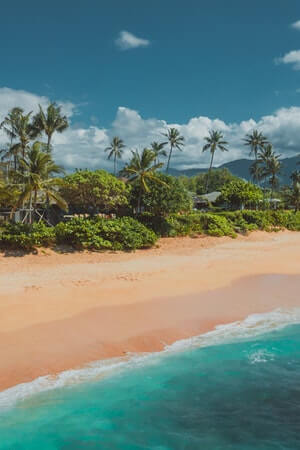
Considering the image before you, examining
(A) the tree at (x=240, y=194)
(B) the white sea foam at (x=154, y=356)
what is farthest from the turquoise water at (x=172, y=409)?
(A) the tree at (x=240, y=194)

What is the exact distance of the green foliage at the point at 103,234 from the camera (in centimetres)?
2144

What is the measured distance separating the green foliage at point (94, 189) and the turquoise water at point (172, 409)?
18789 mm

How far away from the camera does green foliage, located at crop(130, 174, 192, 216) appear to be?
88.2ft

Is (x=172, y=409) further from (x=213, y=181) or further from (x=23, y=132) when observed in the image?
(x=213, y=181)

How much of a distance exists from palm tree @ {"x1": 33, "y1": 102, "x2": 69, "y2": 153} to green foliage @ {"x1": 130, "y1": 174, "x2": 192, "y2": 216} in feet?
53.6

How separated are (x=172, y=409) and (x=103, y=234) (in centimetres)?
1561

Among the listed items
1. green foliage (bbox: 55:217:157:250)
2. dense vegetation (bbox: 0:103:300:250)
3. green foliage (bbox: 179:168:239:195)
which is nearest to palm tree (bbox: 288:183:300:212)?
dense vegetation (bbox: 0:103:300:250)

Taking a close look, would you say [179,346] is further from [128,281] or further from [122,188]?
[122,188]

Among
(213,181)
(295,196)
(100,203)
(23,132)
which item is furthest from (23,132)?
(213,181)

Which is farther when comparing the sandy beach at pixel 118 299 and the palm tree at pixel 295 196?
the palm tree at pixel 295 196

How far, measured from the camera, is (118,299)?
13594 mm

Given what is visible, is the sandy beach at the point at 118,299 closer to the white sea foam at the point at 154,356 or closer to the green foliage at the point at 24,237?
the white sea foam at the point at 154,356

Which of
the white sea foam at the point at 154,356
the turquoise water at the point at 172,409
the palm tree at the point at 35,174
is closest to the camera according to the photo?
the turquoise water at the point at 172,409

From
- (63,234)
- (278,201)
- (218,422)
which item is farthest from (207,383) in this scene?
(278,201)
